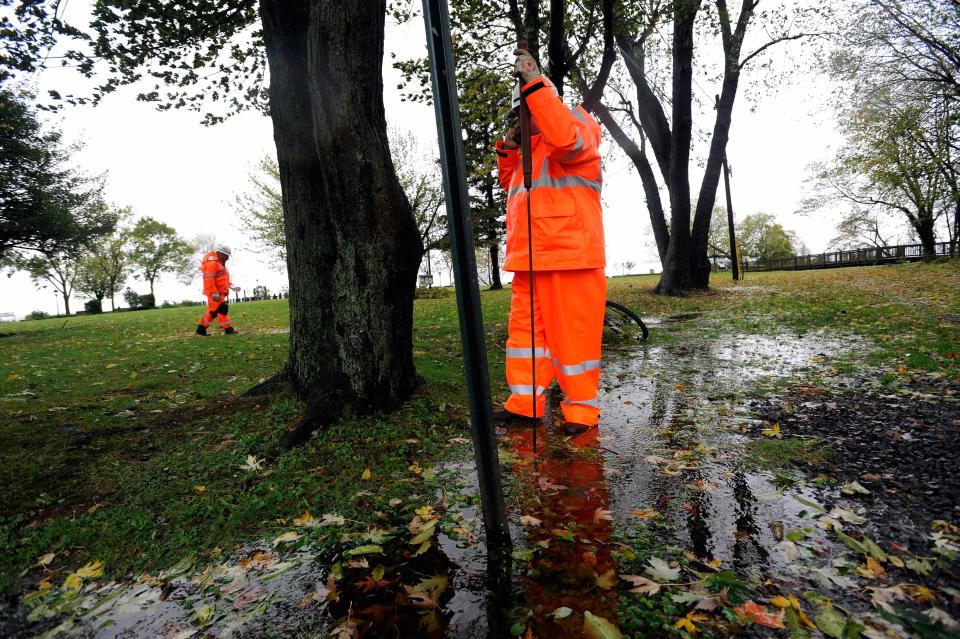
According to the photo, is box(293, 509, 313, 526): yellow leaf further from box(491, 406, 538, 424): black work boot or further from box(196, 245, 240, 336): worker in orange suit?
box(196, 245, 240, 336): worker in orange suit

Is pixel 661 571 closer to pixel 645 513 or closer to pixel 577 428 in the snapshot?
pixel 645 513

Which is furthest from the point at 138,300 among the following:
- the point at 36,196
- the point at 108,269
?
the point at 36,196

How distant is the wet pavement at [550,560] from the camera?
1.63 m

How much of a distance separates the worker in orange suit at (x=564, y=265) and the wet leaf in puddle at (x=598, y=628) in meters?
1.73

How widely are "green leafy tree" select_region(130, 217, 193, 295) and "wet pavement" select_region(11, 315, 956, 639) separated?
2259 inches

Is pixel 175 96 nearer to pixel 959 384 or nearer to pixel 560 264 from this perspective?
pixel 560 264

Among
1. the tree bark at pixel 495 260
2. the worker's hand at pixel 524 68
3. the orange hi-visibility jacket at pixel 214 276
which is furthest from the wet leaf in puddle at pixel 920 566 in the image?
the tree bark at pixel 495 260

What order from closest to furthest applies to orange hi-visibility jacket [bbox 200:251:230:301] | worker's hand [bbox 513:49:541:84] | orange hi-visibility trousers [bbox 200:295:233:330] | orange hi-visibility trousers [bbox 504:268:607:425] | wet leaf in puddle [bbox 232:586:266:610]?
1. wet leaf in puddle [bbox 232:586:266:610]
2. worker's hand [bbox 513:49:541:84]
3. orange hi-visibility trousers [bbox 504:268:607:425]
4. orange hi-visibility jacket [bbox 200:251:230:301]
5. orange hi-visibility trousers [bbox 200:295:233:330]

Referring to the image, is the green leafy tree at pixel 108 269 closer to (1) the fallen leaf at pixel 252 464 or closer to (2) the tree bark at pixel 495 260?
(2) the tree bark at pixel 495 260

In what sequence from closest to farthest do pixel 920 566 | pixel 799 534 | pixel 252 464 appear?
1. pixel 920 566
2. pixel 799 534
3. pixel 252 464

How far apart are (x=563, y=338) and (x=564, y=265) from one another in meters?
0.54

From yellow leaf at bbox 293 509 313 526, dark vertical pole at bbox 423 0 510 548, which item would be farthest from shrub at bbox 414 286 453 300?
dark vertical pole at bbox 423 0 510 548

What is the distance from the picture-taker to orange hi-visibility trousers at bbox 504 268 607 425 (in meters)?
3.27

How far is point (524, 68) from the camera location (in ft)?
9.39
